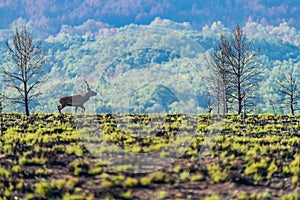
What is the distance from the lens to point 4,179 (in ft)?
58.3

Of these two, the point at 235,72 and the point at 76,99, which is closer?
the point at 76,99

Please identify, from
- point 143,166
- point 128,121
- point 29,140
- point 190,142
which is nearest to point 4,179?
point 143,166

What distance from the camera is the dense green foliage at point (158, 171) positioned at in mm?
16141

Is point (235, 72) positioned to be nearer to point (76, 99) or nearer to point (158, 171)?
point (76, 99)

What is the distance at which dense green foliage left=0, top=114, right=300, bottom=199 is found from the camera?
53.0ft

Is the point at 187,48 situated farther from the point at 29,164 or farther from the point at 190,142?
the point at 29,164

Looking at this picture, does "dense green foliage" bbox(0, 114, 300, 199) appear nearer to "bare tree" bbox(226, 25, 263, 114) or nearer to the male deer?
the male deer

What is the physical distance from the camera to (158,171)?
59.5 feet

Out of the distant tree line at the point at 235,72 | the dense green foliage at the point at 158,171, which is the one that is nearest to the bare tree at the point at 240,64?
the distant tree line at the point at 235,72

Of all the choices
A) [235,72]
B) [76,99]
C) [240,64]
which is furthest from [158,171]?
[240,64]

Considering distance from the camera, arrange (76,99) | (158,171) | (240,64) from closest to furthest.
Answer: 1. (158,171)
2. (76,99)
3. (240,64)

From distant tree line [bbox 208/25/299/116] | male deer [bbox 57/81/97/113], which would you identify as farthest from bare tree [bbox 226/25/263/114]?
male deer [bbox 57/81/97/113]

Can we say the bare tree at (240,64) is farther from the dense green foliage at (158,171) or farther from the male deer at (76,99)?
the dense green foliage at (158,171)

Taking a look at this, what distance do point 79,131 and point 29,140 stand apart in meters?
3.27
